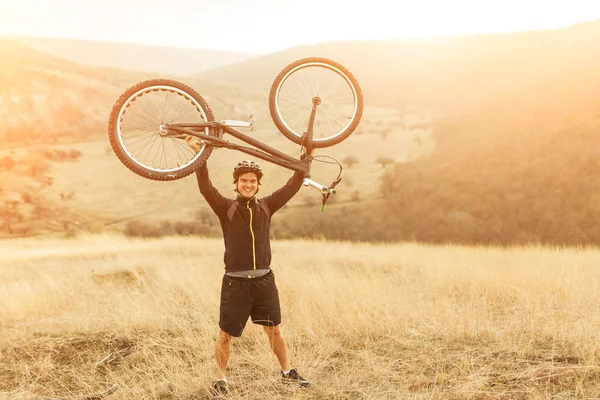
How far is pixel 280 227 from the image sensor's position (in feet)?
93.8

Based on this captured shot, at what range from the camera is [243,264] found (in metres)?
5.42

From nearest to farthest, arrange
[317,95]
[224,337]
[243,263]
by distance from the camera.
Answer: [243,263], [224,337], [317,95]

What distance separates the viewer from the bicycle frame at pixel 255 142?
216 inches

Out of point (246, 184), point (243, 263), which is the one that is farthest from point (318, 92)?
point (243, 263)

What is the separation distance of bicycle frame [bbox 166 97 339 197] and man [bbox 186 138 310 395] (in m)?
0.15

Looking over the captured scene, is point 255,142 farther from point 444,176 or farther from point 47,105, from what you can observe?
point 47,105

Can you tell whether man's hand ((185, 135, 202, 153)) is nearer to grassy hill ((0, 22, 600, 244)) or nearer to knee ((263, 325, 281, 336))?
knee ((263, 325, 281, 336))

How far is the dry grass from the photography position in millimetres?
5824

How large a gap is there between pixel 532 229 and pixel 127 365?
79.0ft

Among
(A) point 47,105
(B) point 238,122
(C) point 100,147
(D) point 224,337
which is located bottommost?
(D) point 224,337

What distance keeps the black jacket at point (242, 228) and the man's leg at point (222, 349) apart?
753 millimetres

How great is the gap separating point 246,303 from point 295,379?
1171 mm

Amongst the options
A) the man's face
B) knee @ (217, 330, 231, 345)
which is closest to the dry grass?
knee @ (217, 330, 231, 345)

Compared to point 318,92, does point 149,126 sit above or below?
below
